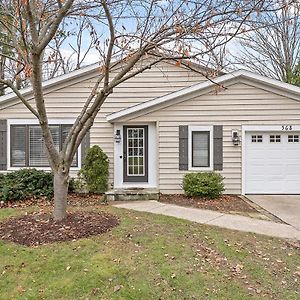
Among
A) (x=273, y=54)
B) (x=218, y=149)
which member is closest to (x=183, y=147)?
(x=218, y=149)

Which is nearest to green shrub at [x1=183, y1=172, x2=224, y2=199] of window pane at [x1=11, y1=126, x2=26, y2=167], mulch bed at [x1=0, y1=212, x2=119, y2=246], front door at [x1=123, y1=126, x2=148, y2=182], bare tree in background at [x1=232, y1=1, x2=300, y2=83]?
front door at [x1=123, y1=126, x2=148, y2=182]

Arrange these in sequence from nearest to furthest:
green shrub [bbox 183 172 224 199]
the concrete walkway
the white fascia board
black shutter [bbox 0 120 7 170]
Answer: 1. the concrete walkway
2. green shrub [bbox 183 172 224 199]
3. the white fascia board
4. black shutter [bbox 0 120 7 170]

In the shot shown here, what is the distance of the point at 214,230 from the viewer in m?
6.39

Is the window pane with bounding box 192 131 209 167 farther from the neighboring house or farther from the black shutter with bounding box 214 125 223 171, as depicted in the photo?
the black shutter with bounding box 214 125 223 171

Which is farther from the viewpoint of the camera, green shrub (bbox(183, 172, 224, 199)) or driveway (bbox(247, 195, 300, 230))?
green shrub (bbox(183, 172, 224, 199))

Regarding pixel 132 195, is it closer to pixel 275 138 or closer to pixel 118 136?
pixel 118 136

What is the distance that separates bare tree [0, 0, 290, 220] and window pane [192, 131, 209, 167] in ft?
15.9

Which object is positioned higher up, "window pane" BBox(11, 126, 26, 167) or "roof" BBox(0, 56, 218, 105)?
"roof" BBox(0, 56, 218, 105)

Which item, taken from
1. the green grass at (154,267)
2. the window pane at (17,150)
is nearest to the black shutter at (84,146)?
the window pane at (17,150)

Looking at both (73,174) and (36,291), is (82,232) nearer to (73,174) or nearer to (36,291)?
(36,291)

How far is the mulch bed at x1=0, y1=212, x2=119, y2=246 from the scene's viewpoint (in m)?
5.68

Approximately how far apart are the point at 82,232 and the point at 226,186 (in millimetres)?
6047

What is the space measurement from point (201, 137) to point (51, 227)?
6.05 meters

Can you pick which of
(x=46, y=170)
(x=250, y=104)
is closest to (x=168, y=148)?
(x=250, y=104)
